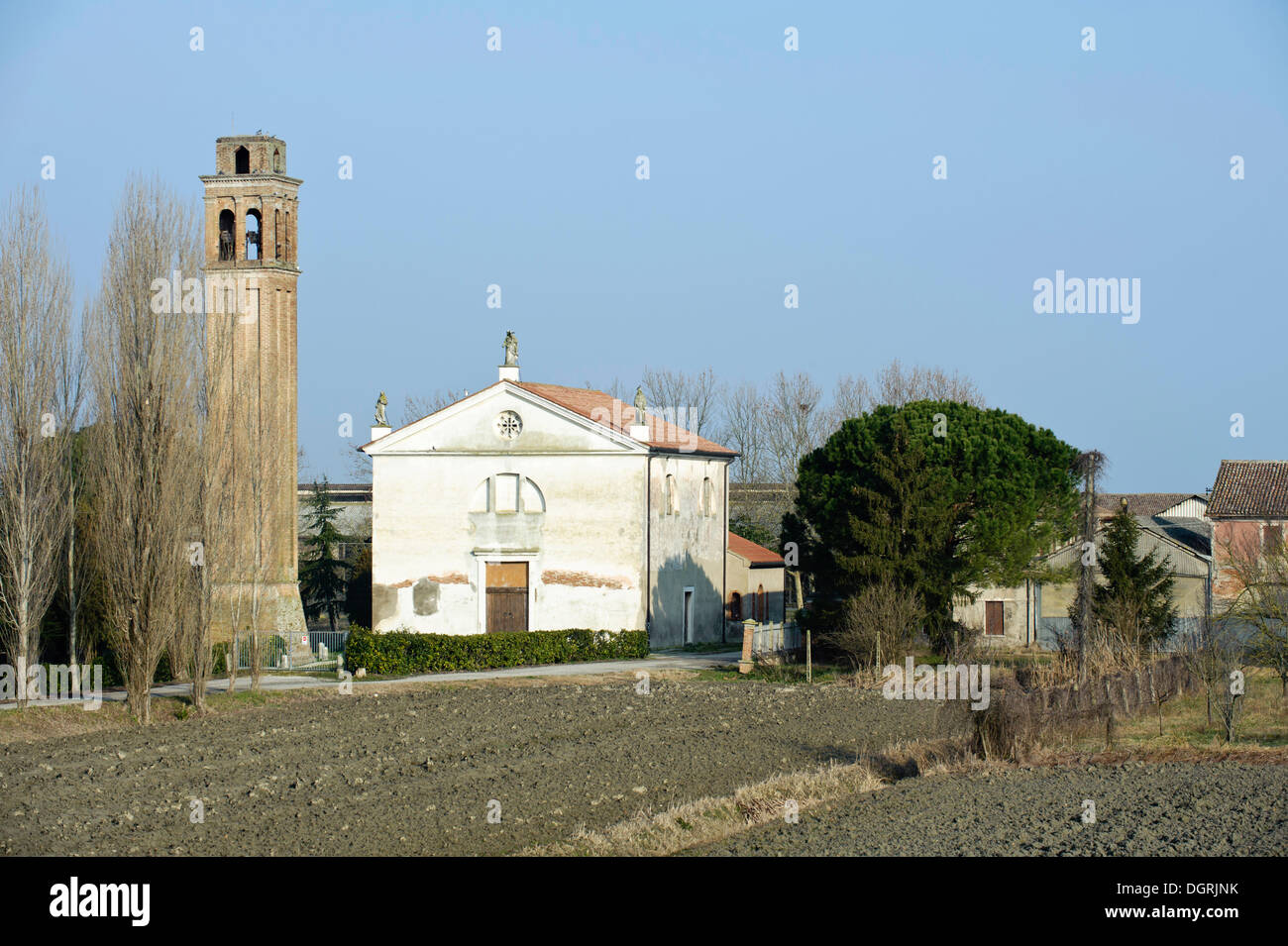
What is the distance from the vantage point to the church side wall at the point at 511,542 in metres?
36.3

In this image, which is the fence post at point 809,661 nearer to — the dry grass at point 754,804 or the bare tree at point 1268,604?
the bare tree at point 1268,604

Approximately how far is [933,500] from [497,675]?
38.3 ft

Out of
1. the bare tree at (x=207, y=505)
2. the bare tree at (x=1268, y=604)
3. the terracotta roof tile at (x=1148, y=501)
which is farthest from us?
the terracotta roof tile at (x=1148, y=501)

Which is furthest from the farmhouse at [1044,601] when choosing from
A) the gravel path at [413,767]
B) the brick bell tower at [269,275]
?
the brick bell tower at [269,275]

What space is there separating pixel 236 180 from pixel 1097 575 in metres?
Result: 26.3

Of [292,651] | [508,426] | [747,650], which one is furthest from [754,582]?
[292,651]

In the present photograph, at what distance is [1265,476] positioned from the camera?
49406mm

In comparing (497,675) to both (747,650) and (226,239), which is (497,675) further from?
(226,239)

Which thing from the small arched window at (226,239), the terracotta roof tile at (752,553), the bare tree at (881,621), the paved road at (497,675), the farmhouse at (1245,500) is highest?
the small arched window at (226,239)

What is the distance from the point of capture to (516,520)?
36.8 meters

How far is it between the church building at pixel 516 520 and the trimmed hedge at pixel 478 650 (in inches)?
47.3

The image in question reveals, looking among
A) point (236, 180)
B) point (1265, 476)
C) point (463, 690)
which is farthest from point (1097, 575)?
point (236, 180)
